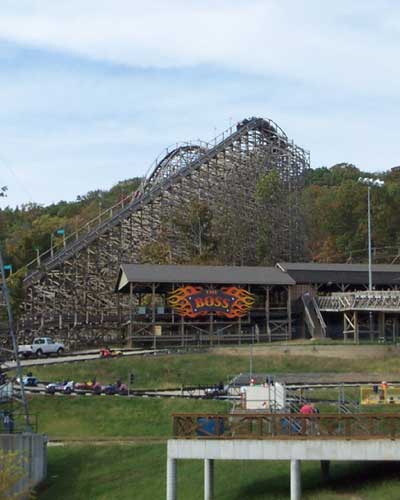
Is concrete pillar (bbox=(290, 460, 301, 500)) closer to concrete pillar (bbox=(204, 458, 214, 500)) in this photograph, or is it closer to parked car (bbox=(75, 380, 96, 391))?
concrete pillar (bbox=(204, 458, 214, 500))

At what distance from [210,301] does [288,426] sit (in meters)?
38.5

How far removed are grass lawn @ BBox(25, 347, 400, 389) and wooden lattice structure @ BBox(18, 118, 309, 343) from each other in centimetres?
1444

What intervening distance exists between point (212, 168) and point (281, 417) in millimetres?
59796

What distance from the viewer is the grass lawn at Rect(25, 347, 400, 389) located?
51.2 metres

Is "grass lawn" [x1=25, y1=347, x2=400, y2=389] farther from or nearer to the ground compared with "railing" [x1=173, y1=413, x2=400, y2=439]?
nearer to the ground

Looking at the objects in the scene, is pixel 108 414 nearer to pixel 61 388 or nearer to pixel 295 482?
pixel 61 388

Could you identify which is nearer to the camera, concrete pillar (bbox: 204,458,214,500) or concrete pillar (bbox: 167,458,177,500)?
concrete pillar (bbox: 167,458,177,500)

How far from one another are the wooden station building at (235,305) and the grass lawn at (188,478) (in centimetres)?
3044

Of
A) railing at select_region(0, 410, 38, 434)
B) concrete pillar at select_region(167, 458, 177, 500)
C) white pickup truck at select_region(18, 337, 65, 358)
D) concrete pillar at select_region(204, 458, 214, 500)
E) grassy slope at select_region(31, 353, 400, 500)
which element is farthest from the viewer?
white pickup truck at select_region(18, 337, 65, 358)

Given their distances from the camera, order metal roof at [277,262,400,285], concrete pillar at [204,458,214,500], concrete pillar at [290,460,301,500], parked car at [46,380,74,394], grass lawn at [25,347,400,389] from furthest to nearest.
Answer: metal roof at [277,262,400,285] → grass lawn at [25,347,400,389] → parked car at [46,380,74,394] → concrete pillar at [204,458,214,500] → concrete pillar at [290,460,301,500]

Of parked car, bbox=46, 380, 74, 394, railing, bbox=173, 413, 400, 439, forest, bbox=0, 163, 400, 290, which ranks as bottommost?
parked car, bbox=46, 380, 74, 394

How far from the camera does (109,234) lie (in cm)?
7794

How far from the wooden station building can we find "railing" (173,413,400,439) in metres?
36.1

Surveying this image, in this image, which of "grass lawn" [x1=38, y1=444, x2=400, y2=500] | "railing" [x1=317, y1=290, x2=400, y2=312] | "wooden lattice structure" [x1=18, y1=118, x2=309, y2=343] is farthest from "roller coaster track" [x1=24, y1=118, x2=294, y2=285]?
"grass lawn" [x1=38, y1=444, x2=400, y2=500]
